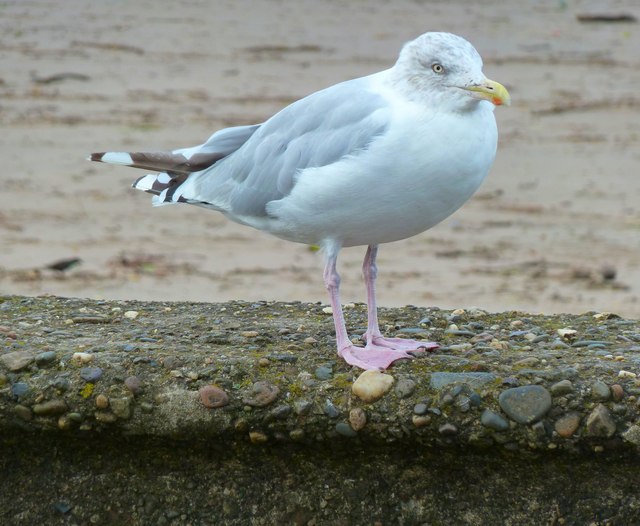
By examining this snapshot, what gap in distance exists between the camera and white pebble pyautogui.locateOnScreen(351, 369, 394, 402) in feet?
11.8

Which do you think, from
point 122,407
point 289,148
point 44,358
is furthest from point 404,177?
point 44,358

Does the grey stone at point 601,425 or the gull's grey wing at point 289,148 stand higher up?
the gull's grey wing at point 289,148

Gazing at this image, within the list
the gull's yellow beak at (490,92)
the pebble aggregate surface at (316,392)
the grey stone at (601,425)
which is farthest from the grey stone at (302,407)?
the gull's yellow beak at (490,92)

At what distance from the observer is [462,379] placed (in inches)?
143

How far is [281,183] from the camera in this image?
373 centimetres

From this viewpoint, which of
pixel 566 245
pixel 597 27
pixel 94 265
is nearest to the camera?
pixel 94 265

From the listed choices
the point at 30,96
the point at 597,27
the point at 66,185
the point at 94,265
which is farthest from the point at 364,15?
the point at 94,265

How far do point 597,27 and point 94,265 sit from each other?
8.26 meters

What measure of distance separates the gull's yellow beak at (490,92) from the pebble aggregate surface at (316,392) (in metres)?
0.88

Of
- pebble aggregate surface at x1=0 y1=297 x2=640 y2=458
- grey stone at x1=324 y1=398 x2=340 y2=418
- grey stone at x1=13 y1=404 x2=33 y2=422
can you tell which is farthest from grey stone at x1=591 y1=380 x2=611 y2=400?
grey stone at x1=13 y1=404 x2=33 y2=422

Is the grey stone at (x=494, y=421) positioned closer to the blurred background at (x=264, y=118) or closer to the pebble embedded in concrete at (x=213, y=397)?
the pebble embedded in concrete at (x=213, y=397)

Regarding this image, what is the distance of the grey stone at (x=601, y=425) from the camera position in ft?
11.4

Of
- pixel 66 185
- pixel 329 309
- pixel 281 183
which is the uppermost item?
pixel 281 183

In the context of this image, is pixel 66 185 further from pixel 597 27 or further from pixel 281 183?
pixel 597 27
